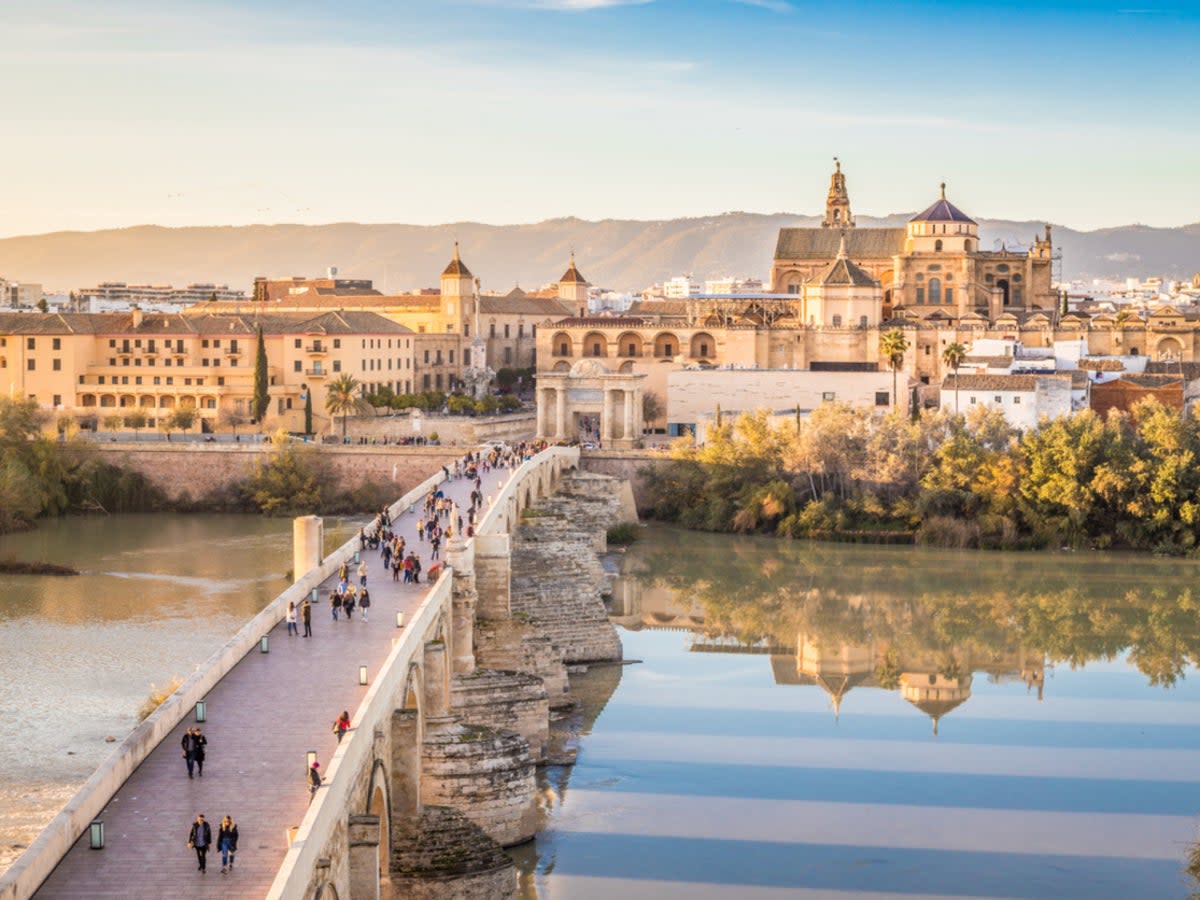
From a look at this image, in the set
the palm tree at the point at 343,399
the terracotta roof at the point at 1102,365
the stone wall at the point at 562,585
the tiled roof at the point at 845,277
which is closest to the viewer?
the stone wall at the point at 562,585

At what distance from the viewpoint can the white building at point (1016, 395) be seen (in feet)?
151

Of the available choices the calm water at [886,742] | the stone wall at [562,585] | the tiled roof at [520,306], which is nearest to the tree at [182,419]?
the stone wall at [562,585]

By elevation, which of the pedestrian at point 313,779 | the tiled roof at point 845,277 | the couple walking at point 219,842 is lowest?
the couple walking at point 219,842

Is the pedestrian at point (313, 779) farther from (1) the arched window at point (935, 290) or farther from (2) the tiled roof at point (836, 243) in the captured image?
(2) the tiled roof at point (836, 243)

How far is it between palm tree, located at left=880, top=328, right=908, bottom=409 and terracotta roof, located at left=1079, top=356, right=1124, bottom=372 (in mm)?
5309

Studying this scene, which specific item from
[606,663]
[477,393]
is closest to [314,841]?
[606,663]

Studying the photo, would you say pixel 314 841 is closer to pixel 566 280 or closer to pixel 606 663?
pixel 606 663

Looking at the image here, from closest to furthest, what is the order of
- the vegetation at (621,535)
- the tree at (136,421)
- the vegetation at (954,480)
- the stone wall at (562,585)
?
the stone wall at (562,585)
the vegetation at (954,480)
the vegetation at (621,535)
the tree at (136,421)

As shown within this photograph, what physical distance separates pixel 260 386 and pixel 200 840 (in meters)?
40.9

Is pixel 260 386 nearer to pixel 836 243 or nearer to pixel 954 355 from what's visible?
pixel 954 355

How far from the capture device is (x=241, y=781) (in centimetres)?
1359

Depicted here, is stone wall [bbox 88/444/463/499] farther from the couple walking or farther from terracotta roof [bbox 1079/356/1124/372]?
the couple walking

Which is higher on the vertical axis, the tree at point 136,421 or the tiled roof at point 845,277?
the tiled roof at point 845,277

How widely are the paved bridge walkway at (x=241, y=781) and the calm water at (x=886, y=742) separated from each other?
2826mm
